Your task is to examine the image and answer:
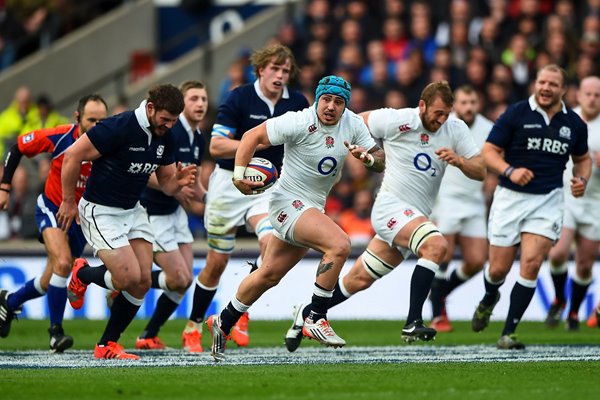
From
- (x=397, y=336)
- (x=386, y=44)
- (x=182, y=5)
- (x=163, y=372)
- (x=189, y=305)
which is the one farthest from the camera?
(x=182, y=5)

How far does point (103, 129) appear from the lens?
35.7ft

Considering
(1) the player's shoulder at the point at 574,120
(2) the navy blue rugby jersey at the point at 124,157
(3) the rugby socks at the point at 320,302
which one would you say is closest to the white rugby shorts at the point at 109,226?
(2) the navy blue rugby jersey at the point at 124,157

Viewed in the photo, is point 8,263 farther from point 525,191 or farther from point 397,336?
point 525,191

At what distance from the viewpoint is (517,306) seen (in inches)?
481

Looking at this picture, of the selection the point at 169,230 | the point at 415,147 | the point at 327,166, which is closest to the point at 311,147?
the point at 327,166

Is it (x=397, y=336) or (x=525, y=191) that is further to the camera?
(x=397, y=336)

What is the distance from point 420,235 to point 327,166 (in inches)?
50.5

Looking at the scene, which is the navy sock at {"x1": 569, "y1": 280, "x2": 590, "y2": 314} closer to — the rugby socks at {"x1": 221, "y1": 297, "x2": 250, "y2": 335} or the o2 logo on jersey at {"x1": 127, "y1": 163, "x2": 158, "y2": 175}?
the rugby socks at {"x1": 221, "y1": 297, "x2": 250, "y2": 335}

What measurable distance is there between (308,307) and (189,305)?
21.4 feet

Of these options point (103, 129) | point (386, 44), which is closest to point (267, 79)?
point (103, 129)

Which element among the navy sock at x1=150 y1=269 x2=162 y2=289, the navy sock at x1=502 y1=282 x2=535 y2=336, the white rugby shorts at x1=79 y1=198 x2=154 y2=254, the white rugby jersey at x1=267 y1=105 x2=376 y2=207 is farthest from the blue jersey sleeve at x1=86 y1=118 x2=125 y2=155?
the navy sock at x1=502 y1=282 x2=535 y2=336

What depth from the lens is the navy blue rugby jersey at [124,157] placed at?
35.8 ft

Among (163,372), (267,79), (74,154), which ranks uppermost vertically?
(267,79)

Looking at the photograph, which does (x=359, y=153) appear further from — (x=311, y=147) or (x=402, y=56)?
(x=402, y=56)
